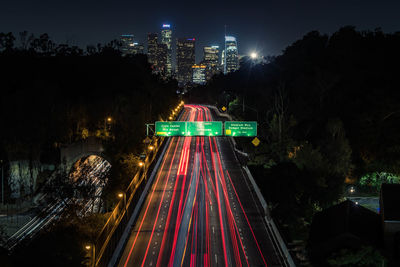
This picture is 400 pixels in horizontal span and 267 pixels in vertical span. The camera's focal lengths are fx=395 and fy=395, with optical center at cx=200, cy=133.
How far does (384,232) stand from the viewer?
2397cm

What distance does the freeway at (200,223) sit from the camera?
19719mm

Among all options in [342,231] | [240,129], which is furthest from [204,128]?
[342,231]

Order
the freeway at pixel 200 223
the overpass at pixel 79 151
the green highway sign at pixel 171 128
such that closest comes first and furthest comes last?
the freeway at pixel 200 223 → the green highway sign at pixel 171 128 → the overpass at pixel 79 151

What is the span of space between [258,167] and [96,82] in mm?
37779

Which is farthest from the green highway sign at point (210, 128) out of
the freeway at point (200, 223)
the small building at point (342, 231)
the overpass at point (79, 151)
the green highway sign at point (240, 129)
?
the overpass at point (79, 151)

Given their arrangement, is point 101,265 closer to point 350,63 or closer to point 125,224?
point 125,224

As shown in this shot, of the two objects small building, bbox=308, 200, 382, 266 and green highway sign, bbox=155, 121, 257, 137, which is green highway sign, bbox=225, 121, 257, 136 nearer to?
green highway sign, bbox=155, 121, 257, 137

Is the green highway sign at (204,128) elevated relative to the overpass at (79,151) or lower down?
elevated

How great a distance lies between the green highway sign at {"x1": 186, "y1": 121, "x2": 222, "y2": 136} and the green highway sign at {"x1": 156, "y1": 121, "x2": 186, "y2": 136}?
50cm

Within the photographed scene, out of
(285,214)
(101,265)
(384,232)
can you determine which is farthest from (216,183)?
(101,265)

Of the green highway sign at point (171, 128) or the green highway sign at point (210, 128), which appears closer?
the green highway sign at point (210, 128)

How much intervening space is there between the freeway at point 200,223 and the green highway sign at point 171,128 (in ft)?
12.9

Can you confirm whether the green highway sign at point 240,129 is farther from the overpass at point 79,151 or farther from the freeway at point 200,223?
the overpass at point 79,151

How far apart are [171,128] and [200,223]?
13041 mm
